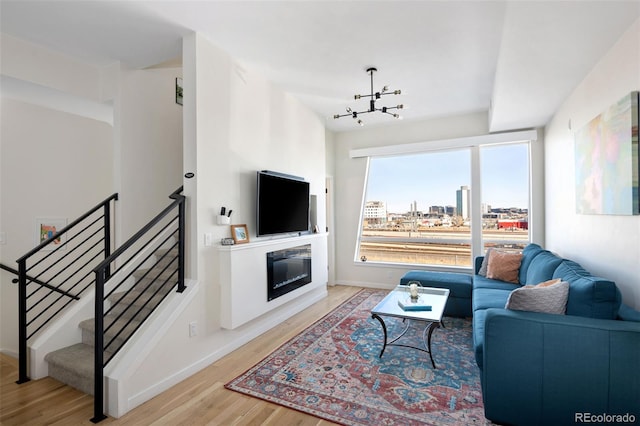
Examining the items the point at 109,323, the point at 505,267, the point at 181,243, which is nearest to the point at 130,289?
the point at 109,323

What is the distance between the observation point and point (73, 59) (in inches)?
132

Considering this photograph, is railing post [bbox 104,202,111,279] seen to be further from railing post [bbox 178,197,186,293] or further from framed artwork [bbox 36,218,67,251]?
railing post [bbox 178,197,186,293]

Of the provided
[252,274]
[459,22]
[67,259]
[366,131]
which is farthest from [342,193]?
[67,259]

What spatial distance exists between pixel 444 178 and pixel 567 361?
13.0 feet

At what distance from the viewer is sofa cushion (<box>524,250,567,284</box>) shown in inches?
117

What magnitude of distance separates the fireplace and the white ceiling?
2.07 meters

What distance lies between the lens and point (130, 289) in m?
3.26

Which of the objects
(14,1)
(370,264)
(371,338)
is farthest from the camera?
(370,264)

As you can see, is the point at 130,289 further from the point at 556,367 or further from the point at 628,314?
the point at 628,314

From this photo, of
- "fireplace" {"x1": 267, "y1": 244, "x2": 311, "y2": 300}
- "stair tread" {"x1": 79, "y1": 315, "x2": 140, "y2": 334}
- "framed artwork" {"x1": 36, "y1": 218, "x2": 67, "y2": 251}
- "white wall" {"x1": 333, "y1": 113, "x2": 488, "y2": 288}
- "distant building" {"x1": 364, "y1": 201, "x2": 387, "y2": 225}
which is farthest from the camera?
"distant building" {"x1": 364, "y1": 201, "x2": 387, "y2": 225}

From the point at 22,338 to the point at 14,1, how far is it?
2.56 m

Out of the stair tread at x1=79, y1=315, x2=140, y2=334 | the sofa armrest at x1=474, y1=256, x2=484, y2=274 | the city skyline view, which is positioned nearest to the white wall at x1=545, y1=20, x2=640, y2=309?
the city skyline view

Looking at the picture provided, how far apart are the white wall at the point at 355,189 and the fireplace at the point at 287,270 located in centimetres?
176

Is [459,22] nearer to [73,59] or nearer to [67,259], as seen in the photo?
[73,59]
